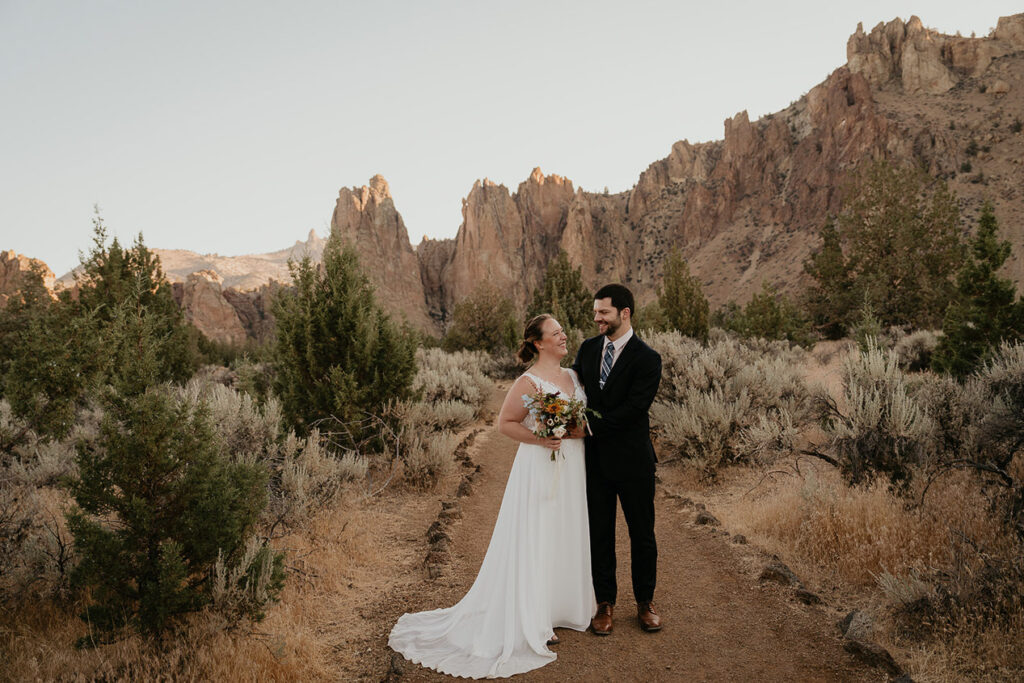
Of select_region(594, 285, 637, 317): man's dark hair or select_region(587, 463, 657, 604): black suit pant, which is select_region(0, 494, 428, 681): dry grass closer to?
select_region(587, 463, 657, 604): black suit pant

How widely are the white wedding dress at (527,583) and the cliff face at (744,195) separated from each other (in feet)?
193

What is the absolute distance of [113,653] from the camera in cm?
322

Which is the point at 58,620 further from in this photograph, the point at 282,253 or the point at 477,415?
the point at 282,253

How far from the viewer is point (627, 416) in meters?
3.88

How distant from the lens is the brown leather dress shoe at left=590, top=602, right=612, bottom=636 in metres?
4.00

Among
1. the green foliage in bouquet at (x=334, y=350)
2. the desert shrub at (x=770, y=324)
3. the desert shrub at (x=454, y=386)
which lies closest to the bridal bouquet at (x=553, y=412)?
the green foliage in bouquet at (x=334, y=350)

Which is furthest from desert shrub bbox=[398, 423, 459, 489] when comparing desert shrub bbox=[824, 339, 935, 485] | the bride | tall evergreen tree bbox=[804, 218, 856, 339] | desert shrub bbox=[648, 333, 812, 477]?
tall evergreen tree bbox=[804, 218, 856, 339]

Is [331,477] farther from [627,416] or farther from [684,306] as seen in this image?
[684,306]

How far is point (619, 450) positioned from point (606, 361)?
2.20 feet

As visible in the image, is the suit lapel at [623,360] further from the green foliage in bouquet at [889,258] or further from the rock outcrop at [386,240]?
the rock outcrop at [386,240]

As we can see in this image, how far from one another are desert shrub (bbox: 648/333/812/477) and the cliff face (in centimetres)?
5150

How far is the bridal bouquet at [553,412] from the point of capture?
3.78 m

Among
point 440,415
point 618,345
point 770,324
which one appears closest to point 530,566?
point 618,345

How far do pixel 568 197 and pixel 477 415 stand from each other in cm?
8599
